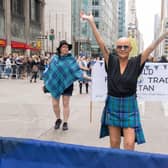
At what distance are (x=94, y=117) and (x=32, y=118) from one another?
1.51 m

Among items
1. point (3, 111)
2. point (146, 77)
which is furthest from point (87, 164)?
point (3, 111)

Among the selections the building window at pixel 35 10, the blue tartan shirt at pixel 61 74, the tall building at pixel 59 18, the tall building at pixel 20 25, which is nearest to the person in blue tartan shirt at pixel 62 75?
the blue tartan shirt at pixel 61 74

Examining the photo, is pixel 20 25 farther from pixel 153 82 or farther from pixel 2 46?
pixel 153 82

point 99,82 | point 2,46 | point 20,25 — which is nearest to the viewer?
point 99,82

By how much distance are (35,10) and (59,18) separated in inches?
1066

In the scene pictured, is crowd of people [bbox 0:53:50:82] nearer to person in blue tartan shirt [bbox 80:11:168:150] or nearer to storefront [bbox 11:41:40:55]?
storefront [bbox 11:41:40:55]

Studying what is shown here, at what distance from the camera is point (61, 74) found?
26.2ft

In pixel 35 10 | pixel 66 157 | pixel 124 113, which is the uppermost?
pixel 35 10

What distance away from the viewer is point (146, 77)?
717 cm

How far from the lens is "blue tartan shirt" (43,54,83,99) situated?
797 centimetres

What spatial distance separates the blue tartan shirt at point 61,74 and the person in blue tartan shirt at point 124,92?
11.9 ft

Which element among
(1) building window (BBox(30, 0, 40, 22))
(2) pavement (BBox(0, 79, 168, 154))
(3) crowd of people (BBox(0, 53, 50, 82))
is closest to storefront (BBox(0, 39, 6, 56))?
(3) crowd of people (BBox(0, 53, 50, 82))

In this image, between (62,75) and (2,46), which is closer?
(62,75)

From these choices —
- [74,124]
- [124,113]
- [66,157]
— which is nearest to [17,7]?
[74,124]
